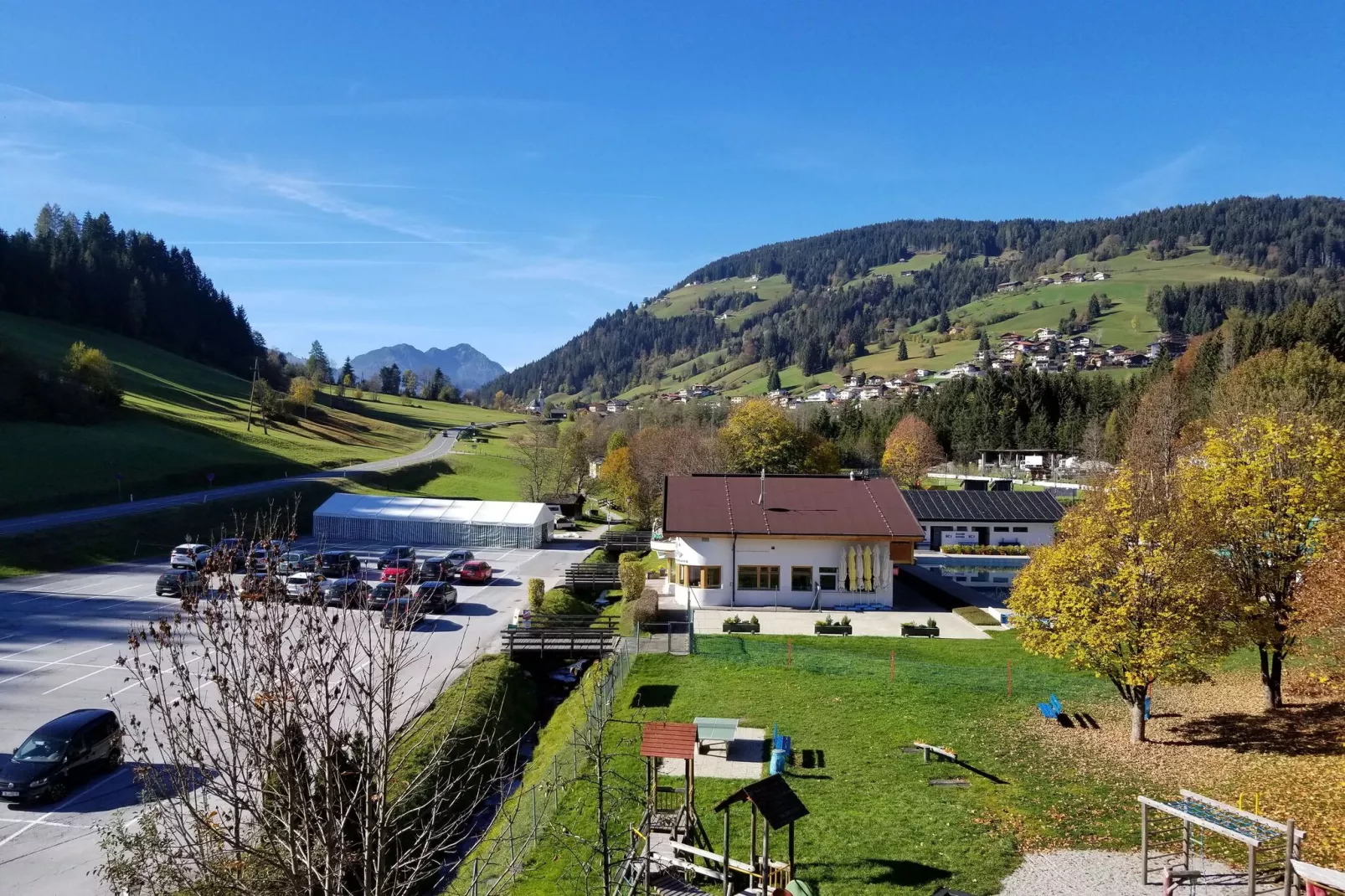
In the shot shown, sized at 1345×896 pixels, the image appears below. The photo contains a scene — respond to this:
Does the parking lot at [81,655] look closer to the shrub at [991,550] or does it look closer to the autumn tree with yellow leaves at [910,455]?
the shrub at [991,550]

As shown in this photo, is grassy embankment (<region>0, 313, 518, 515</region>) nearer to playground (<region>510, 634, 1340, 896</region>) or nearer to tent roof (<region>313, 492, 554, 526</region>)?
tent roof (<region>313, 492, 554, 526</region>)

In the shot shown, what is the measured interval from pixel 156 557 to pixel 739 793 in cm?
4481

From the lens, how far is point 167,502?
53.8 m

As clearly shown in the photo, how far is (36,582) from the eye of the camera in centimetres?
3678

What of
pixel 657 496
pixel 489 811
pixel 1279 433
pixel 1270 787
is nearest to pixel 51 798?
pixel 489 811

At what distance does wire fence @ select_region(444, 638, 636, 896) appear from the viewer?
13.2 m

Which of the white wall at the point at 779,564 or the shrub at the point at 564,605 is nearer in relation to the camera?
the shrub at the point at 564,605

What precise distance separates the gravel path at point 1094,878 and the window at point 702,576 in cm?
2206

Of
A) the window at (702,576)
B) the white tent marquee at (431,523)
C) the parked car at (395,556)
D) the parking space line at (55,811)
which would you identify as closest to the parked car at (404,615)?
the parking space line at (55,811)

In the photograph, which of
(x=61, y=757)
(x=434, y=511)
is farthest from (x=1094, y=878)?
(x=434, y=511)

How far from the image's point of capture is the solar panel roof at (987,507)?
1945 inches

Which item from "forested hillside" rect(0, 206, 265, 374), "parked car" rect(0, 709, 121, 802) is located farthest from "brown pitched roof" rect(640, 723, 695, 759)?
"forested hillside" rect(0, 206, 265, 374)

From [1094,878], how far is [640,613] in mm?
19535

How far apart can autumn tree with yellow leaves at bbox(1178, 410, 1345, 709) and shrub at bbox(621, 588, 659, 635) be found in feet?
61.1
